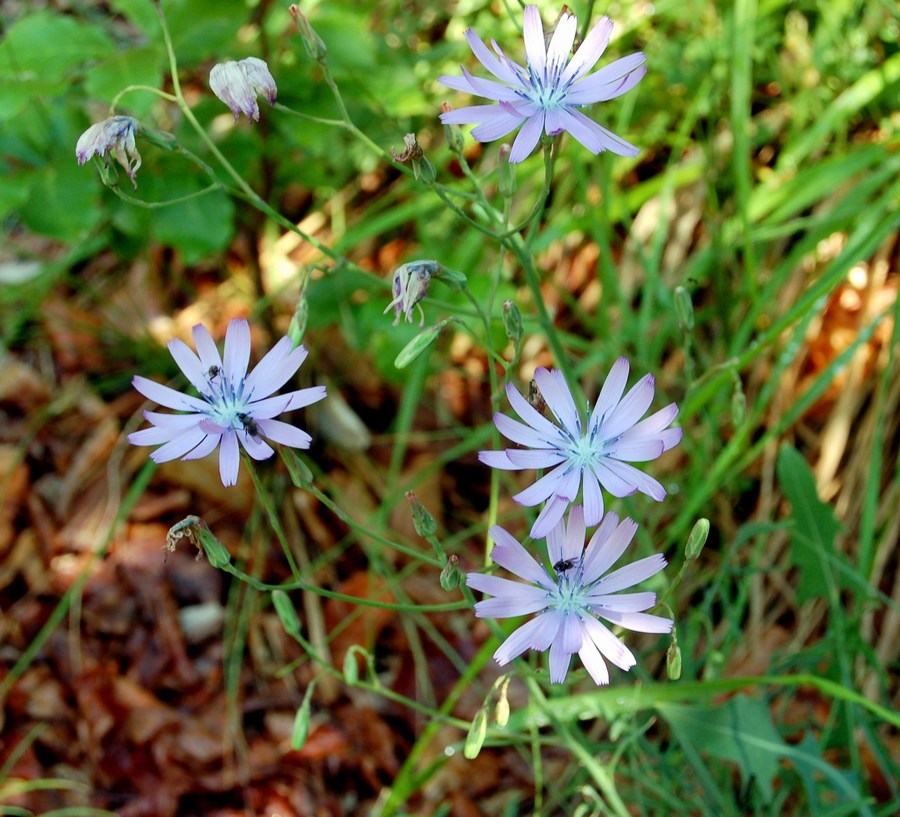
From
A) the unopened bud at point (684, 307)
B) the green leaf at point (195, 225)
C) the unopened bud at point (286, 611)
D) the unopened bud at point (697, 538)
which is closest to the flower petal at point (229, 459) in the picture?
the unopened bud at point (286, 611)

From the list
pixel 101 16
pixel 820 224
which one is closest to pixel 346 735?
pixel 820 224

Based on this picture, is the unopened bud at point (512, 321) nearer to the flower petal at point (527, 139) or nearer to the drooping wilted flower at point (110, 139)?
the flower petal at point (527, 139)

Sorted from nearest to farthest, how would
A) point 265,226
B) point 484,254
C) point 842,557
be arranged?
point 842,557 → point 484,254 → point 265,226

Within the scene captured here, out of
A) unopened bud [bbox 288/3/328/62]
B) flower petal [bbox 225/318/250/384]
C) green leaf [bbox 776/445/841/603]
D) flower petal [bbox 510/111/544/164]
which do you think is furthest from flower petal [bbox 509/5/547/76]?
green leaf [bbox 776/445/841/603]

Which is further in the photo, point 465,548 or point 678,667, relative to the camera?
point 465,548

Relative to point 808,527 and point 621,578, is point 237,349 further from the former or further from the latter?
point 808,527

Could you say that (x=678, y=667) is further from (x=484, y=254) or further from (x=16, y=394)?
(x=16, y=394)
